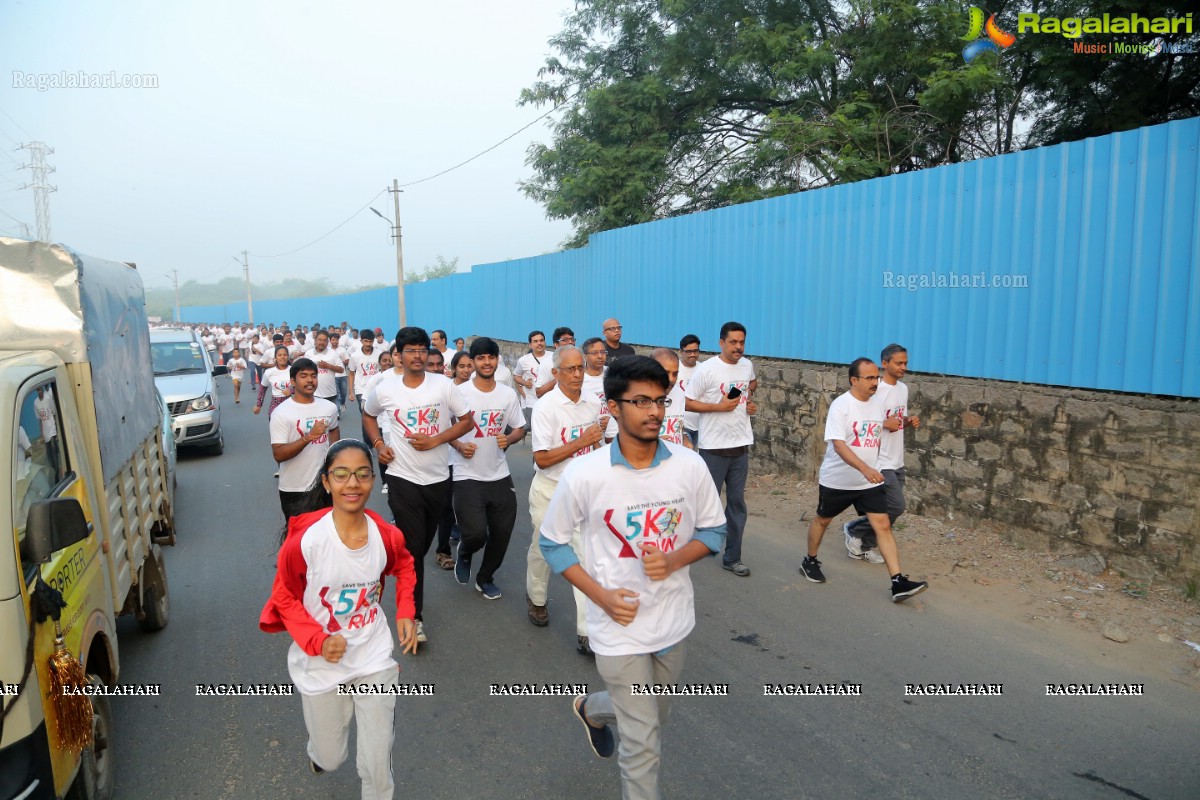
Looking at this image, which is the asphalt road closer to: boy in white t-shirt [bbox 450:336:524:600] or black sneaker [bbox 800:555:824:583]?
black sneaker [bbox 800:555:824:583]

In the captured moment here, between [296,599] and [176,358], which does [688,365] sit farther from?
[176,358]

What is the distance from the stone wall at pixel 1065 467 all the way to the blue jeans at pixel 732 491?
77.3 inches

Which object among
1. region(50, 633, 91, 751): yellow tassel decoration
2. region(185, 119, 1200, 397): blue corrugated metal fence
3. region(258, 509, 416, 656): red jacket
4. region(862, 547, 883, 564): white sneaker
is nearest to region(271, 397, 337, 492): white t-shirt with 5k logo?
region(258, 509, 416, 656): red jacket

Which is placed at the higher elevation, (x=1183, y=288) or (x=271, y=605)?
(x=1183, y=288)

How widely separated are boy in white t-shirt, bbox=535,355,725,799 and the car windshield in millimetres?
11879

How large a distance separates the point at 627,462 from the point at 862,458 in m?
3.35

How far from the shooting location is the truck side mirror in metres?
2.51

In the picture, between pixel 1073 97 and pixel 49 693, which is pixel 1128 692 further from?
pixel 1073 97

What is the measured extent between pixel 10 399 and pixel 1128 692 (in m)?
5.29

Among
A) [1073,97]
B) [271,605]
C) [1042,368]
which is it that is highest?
[1073,97]

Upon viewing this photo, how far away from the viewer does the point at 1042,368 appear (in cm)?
642

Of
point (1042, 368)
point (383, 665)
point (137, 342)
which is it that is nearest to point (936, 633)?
point (1042, 368)

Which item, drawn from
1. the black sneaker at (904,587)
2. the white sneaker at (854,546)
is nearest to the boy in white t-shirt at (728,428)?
the white sneaker at (854,546)

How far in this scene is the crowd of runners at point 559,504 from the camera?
287cm
